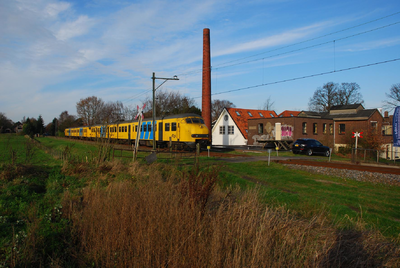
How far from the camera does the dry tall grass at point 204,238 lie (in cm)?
356

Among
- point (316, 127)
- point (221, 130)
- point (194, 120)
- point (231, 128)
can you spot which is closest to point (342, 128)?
point (316, 127)

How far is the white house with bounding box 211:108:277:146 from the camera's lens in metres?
44.3

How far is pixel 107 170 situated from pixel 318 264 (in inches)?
391

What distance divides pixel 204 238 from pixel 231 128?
4166cm

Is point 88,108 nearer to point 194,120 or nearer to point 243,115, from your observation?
point 243,115

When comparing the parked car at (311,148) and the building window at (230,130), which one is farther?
the building window at (230,130)

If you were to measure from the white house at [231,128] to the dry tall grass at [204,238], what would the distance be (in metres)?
38.9

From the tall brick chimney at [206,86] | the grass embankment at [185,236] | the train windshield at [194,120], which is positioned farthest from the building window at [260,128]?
the grass embankment at [185,236]

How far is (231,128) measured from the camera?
1783 inches

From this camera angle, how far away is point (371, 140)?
93.6ft

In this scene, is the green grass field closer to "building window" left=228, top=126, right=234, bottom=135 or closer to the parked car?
the parked car

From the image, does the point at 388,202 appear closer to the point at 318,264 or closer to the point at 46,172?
the point at 318,264

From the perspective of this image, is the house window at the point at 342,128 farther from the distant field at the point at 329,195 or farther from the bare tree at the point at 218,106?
the bare tree at the point at 218,106

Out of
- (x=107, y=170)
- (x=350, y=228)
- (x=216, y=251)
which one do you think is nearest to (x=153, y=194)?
(x=216, y=251)
